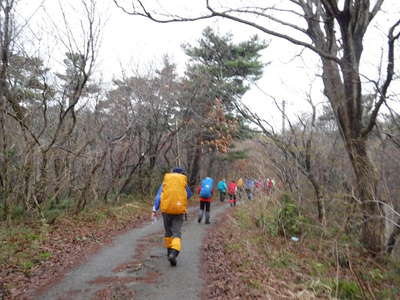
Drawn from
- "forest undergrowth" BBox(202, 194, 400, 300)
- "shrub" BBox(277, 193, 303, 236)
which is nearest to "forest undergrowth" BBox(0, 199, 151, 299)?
"forest undergrowth" BBox(202, 194, 400, 300)

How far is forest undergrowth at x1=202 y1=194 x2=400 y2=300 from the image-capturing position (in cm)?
579

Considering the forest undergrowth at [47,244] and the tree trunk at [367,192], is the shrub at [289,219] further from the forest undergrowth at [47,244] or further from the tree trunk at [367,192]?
the forest undergrowth at [47,244]

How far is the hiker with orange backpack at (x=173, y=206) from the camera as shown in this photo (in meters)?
6.25

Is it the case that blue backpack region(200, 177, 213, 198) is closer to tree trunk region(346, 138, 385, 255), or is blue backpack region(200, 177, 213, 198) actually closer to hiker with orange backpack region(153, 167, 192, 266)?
tree trunk region(346, 138, 385, 255)

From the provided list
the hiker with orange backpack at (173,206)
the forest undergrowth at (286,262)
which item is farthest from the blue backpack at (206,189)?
the hiker with orange backpack at (173,206)

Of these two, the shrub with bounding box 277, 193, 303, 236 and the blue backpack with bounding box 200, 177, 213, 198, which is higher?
the blue backpack with bounding box 200, 177, 213, 198

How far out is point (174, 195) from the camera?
247 inches

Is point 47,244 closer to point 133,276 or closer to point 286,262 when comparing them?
point 133,276

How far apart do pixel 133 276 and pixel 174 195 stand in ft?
5.35

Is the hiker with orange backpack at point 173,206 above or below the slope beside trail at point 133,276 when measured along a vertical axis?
above

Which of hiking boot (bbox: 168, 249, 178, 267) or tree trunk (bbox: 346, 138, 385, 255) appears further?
tree trunk (bbox: 346, 138, 385, 255)

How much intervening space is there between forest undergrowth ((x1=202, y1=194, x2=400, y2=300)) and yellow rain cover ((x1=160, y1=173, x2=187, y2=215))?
1355mm

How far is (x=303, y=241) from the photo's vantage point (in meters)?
10.5

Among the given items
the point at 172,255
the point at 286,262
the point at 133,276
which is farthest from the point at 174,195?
the point at 286,262
